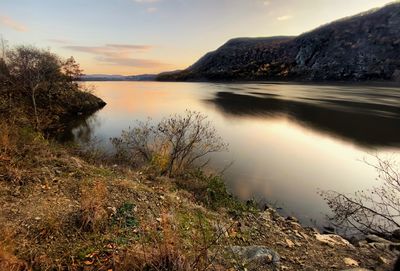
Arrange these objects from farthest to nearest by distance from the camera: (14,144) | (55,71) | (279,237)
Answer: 1. (55,71)
2. (14,144)
3. (279,237)

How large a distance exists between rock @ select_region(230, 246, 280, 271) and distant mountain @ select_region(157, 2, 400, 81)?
389 feet

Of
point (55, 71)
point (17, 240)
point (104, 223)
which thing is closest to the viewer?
point (17, 240)

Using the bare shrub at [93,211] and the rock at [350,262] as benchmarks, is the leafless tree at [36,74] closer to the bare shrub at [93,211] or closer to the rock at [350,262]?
the bare shrub at [93,211]

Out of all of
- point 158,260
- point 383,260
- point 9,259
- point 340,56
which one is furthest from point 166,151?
point 340,56

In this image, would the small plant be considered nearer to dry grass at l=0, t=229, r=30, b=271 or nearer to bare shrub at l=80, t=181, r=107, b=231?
bare shrub at l=80, t=181, r=107, b=231

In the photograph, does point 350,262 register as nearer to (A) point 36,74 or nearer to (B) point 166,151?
(B) point 166,151

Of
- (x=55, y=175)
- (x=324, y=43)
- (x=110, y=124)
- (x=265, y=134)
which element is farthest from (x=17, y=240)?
(x=324, y=43)

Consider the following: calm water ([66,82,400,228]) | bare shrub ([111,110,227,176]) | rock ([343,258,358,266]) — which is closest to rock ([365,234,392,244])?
calm water ([66,82,400,228])

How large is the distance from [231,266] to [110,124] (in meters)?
30.8

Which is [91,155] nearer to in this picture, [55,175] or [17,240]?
[55,175]

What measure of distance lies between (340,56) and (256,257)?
479ft

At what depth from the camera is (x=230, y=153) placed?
2033cm

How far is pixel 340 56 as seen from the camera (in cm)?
12938

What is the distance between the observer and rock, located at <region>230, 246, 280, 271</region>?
530 centimetres
